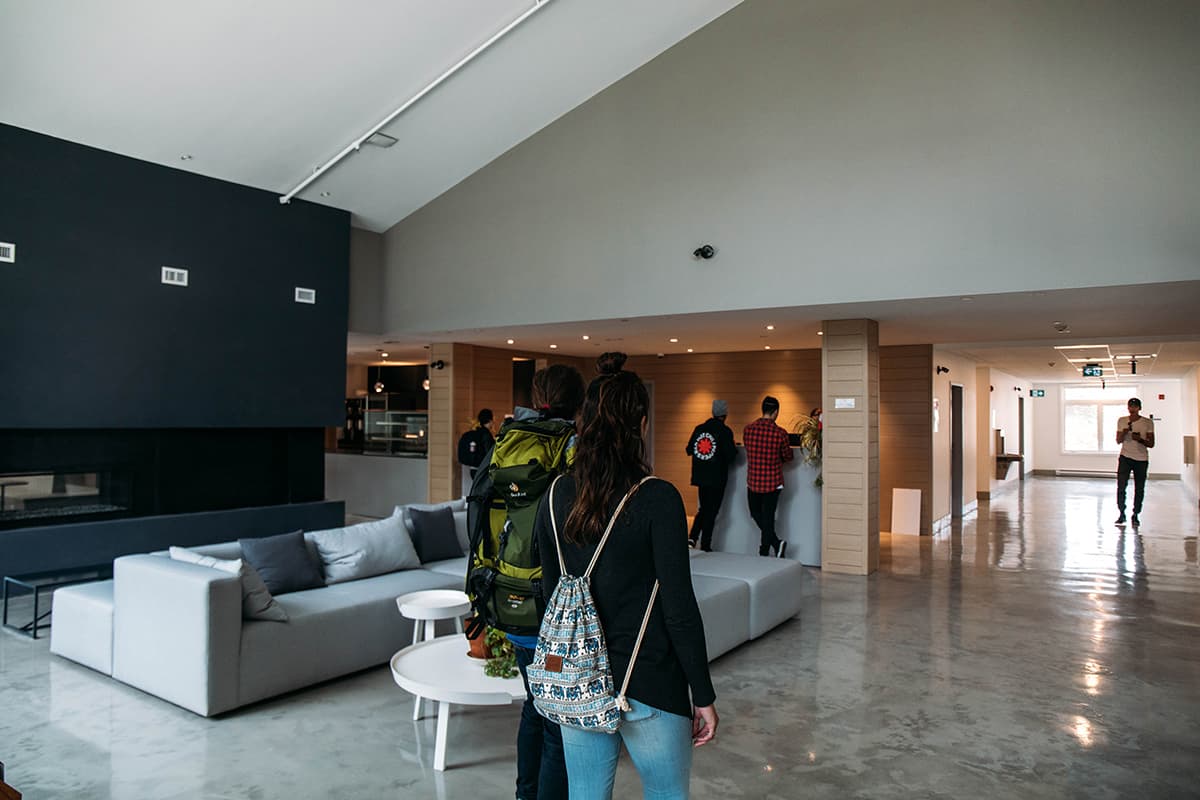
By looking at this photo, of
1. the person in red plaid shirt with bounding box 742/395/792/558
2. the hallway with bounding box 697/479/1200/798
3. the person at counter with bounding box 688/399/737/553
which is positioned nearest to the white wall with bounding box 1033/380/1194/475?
the hallway with bounding box 697/479/1200/798

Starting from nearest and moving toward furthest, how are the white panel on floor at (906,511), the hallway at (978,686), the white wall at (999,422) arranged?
the hallway at (978,686)
the white panel on floor at (906,511)
the white wall at (999,422)

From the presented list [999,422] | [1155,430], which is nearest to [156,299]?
[999,422]

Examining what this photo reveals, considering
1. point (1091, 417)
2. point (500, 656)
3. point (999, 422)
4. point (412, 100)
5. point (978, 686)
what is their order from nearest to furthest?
1. point (500, 656)
2. point (978, 686)
3. point (412, 100)
4. point (999, 422)
5. point (1091, 417)

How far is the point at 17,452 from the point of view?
6.95m

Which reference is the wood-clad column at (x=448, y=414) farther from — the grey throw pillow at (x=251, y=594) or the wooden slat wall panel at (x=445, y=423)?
the grey throw pillow at (x=251, y=594)

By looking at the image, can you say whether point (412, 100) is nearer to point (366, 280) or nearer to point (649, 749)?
point (366, 280)

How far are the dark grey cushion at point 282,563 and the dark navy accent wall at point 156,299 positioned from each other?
3289mm

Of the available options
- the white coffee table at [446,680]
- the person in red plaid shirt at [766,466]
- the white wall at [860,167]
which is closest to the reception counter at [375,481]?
the white wall at [860,167]

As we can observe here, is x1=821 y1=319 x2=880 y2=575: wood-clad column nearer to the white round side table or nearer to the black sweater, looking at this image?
the white round side table

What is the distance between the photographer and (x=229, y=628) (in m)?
4.09

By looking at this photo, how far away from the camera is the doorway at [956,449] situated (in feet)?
39.8

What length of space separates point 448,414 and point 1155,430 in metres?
19.6

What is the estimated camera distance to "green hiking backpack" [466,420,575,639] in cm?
258

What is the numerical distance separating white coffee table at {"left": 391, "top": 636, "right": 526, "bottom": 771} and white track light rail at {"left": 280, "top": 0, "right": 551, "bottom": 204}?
5185 mm
